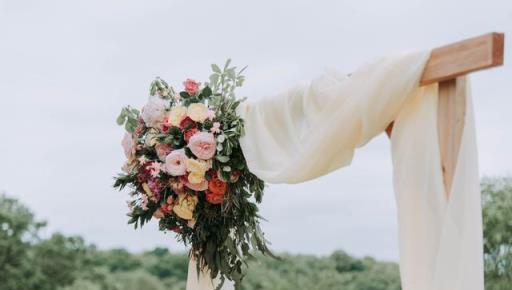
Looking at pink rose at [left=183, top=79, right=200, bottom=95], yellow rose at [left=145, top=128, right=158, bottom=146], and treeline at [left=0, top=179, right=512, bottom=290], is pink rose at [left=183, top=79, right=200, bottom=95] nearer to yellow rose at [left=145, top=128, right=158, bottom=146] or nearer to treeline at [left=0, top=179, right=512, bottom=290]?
yellow rose at [left=145, top=128, right=158, bottom=146]

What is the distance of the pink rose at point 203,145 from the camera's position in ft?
12.1

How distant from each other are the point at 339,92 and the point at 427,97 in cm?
39

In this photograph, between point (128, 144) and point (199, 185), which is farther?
point (128, 144)

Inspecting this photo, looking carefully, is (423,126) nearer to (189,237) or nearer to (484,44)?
(484,44)

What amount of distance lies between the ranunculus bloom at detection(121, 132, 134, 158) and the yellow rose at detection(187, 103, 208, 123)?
0.42m

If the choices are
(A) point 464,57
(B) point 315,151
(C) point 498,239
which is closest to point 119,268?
(C) point 498,239

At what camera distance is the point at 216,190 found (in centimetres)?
377

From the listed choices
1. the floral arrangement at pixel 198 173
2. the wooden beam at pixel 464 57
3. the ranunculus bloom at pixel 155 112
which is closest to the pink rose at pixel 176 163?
the floral arrangement at pixel 198 173

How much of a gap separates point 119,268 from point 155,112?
7.11 metres

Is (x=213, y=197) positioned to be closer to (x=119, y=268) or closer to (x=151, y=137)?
(x=151, y=137)

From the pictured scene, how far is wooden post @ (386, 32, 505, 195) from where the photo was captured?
260 centimetres

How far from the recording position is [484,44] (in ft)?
8.36

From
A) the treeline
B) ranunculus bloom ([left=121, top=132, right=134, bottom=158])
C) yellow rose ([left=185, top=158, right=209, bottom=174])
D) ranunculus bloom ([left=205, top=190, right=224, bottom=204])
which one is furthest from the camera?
the treeline

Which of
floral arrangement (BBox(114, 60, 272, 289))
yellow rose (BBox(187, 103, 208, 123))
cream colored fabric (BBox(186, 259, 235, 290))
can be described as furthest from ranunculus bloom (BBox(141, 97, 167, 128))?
cream colored fabric (BBox(186, 259, 235, 290))
